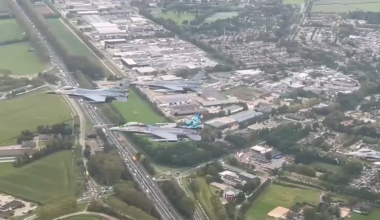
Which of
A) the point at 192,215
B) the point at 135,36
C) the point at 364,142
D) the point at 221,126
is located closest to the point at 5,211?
the point at 192,215

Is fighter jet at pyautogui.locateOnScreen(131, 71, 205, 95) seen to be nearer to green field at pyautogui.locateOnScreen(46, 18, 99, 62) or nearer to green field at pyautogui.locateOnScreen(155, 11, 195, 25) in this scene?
green field at pyautogui.locateOnScreen(46, 18, 99, 62)

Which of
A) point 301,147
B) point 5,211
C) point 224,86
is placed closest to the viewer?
point 5,211

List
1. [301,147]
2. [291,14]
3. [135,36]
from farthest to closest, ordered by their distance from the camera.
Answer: [291,14] < [135,36] < [301,147]

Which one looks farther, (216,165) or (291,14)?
(291,14)

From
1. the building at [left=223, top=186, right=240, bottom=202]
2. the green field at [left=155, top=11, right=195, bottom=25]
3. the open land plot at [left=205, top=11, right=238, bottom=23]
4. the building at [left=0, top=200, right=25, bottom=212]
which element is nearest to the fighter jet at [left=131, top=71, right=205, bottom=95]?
the building at [left=223, top=186, right=240, bottom=202]

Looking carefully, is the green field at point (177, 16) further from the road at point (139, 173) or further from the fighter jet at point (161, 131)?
the fighter jet at point (161, 131)

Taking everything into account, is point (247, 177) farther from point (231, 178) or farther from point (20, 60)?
point (20, 60)

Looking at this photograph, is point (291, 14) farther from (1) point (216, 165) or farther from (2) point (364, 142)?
(1) point (216, 165)
